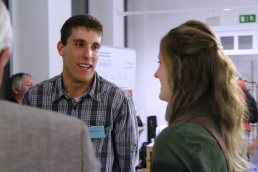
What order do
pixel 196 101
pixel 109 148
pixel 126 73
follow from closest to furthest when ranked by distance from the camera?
pixel 196 101
pixel 109 148
pixel 126 73

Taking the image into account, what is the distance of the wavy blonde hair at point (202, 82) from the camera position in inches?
42.2

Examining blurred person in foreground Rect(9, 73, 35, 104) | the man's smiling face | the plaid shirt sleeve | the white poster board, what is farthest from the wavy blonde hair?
the white poster board

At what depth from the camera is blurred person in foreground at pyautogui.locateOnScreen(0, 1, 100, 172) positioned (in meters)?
0.58

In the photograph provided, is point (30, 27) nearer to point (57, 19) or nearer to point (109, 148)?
point (57, 19)

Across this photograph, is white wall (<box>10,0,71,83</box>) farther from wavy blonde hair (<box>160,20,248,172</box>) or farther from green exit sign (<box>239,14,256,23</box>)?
green exit sign (<box>239,14,256,23</box>)

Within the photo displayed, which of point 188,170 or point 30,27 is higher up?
point 30,27

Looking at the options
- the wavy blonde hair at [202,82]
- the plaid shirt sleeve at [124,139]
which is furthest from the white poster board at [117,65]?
the wavy blonde hair at [202,82]

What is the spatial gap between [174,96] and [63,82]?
877mm

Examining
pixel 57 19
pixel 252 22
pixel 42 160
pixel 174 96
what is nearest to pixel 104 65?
pixel 57 19

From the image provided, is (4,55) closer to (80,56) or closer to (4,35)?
(4,35)

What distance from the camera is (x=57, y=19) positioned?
3.35 m

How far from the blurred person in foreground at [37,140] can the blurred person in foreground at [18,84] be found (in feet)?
8.38

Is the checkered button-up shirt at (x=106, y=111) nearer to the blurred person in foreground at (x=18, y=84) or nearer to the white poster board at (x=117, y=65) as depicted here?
the blurred person in foreground at (x=18, y=84)

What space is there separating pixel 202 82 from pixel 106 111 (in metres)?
0.75
